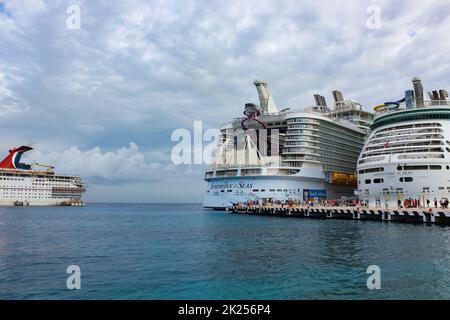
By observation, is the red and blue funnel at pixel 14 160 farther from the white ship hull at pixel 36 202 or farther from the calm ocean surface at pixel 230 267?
the calm ocean surface at pixel 230 267

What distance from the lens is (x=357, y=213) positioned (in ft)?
197

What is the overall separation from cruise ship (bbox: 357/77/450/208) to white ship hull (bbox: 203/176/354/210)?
65.7ft

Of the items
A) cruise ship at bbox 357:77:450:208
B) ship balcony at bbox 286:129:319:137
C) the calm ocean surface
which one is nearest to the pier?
cruise ship at bbox 357:77:450:208

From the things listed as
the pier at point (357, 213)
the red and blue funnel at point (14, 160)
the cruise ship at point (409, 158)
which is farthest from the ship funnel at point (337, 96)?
the red and blue funnel at point (14, 160)

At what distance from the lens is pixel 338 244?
32.5 m

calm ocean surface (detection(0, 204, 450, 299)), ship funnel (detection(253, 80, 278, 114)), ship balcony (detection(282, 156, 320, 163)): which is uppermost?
ship funnel (detection(253, 80, 278, 114))

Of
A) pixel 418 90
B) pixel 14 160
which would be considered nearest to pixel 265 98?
pixel 418 90

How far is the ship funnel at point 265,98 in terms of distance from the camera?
112125mm

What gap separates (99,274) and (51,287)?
10.4 feet

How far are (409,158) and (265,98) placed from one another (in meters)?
57.9

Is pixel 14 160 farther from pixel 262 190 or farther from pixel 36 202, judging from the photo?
pixel 262 190

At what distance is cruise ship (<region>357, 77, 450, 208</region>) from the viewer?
59.3 metres

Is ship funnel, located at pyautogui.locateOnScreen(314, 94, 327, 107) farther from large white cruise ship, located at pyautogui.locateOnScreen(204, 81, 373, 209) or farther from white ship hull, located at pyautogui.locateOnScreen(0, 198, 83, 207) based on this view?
white ship hull, located at pyautogui.locateOnScreen(0, 198, 83, 207)
